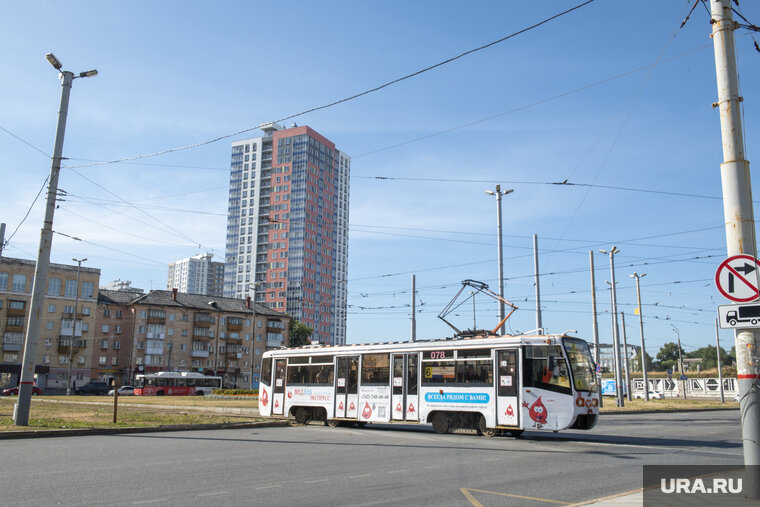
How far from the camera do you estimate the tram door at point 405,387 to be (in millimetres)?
19328

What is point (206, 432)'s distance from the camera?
→ 18078mm

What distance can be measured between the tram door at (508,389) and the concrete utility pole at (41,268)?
12.5 m

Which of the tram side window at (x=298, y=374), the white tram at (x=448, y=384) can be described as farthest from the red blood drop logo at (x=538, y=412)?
the tram side window at (x=298, y=374)

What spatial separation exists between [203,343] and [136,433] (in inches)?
2852

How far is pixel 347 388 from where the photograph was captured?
69.2 ft

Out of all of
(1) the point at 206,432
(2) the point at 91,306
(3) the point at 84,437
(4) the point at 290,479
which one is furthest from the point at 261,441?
(2) the point at 91,306

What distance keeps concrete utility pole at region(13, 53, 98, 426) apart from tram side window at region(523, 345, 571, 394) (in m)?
13.1

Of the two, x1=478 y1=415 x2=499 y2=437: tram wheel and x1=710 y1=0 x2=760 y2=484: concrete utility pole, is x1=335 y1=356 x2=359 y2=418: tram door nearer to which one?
x1=478 y1=415 x2=499 y2=437: tram wheel

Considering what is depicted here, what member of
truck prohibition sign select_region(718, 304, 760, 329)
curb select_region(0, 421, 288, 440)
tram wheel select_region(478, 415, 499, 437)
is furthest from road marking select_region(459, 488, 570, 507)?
curb select_region(0, 421, 288, 440)

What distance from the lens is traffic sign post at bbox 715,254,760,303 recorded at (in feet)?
25.8

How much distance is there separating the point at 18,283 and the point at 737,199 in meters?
80.1

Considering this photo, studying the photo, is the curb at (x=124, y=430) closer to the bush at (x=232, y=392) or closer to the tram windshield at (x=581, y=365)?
the tram windshield at (x=581, y=365)

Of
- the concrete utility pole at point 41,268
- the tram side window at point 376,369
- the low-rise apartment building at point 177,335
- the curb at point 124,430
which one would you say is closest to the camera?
the curb at point 124,430

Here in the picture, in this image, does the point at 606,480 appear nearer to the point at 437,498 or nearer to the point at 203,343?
the point at 437,498
